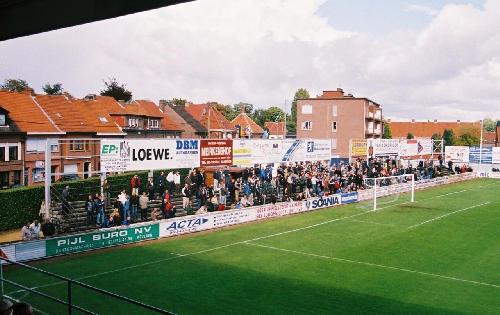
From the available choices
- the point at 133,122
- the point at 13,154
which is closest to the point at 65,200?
the point at 13,154

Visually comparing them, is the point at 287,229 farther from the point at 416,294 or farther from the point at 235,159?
the point at 416,294

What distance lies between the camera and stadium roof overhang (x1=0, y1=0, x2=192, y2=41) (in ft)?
23.0

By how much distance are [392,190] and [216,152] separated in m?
17.7

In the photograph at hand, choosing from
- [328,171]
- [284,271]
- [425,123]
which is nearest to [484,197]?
[328,171]

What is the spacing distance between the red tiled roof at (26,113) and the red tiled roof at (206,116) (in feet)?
130

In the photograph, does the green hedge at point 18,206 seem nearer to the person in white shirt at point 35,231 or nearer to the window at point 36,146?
the person in white shirt at point 35,231

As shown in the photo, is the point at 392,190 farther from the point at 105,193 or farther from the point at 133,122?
the point at 133,122

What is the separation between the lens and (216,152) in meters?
29.2

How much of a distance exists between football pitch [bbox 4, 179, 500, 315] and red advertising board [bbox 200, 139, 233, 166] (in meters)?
4.17

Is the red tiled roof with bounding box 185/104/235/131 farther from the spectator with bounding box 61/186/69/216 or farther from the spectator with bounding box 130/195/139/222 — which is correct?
the spectator with bounding box 130/195/139/222

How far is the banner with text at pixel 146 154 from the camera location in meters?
23.4

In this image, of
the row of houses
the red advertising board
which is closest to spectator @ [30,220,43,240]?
the red advertising board

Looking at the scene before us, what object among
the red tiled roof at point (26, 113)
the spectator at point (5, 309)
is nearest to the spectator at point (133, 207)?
the spectator at point (5, 309)

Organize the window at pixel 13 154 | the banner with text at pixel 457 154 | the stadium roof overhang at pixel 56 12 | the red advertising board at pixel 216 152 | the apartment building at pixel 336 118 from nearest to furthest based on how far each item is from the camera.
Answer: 1. the stadium roof overhang at pixel 56 12
2. the red advertising board at pixel 216 152
3. the window at pixel 13 154
4. the banner with text at pixel 457 154
5. the apartment building at pixel 336 118
